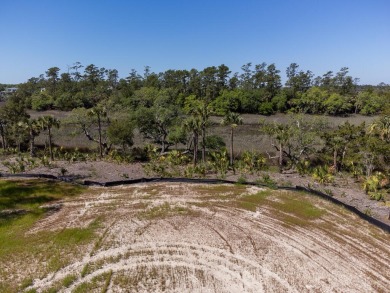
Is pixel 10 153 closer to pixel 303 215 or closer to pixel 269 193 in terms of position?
pixel 269 193

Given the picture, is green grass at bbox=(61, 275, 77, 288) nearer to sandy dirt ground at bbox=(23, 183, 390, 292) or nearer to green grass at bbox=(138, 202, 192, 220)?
sandy dirt ground at bbox=(23, 183, 390, 292)

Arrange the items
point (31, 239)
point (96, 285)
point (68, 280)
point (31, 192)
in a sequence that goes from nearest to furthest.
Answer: point (96, 285) < point (68, 280) < point (31, 239) < point (31, 192)

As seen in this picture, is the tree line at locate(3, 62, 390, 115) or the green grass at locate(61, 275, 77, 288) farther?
the tree line at locate(3, 62, 390, 115)

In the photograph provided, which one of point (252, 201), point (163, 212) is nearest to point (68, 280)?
point (163, 212)

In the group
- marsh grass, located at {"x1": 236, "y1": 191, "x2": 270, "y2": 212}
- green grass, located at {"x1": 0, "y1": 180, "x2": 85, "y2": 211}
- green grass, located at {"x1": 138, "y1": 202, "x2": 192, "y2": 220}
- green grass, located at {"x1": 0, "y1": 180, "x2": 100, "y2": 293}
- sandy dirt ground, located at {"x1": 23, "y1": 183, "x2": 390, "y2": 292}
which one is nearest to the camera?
sandy dirt ground, located at {"x1": 23, "y1": 183, "x2": 390, "y2": 292}

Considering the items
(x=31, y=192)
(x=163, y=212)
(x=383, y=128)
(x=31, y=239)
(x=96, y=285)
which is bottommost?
(x=96, y=285)

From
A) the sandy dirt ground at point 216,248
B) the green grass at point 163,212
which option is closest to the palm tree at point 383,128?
the sandy dirt ground at point 216,248

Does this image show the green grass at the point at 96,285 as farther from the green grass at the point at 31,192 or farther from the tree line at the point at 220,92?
the tree line at the point at 220,92

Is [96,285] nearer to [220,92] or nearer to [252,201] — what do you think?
[252,201]

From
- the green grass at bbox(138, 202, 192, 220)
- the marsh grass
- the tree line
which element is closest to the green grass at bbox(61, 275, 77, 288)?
the green grass at bbox(138, 202, 192, 220)
